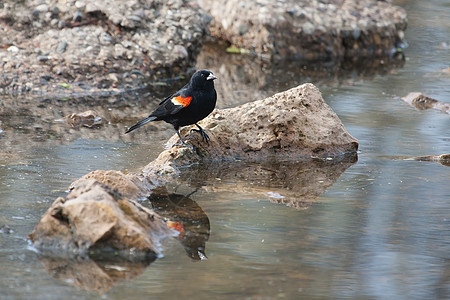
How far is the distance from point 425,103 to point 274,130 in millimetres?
3245

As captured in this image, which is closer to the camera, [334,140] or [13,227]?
[13,227]

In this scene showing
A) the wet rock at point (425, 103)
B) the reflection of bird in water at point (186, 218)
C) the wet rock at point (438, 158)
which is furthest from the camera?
the wet rock at point (425, 103)

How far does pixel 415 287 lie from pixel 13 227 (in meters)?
2.69

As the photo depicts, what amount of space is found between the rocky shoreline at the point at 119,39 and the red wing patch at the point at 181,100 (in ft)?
11.1

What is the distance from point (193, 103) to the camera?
20.9 ft

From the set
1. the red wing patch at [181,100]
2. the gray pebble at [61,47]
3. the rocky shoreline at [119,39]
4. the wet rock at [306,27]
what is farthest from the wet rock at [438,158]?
the wet rock at [306,27]

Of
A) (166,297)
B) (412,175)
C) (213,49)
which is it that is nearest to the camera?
(166,297)

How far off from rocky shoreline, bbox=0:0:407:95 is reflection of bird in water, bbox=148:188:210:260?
14.5 ft

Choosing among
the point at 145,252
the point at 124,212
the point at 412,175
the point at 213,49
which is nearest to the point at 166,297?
the point at 145,252

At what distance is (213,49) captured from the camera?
12805 millimetres

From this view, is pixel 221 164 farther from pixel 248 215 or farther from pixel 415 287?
pixel 415 287

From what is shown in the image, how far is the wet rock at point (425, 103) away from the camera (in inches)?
361

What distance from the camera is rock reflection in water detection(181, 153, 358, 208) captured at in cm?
591

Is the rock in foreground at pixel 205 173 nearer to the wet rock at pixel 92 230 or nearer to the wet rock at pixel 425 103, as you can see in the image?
the wet rock at pixel 92 230
